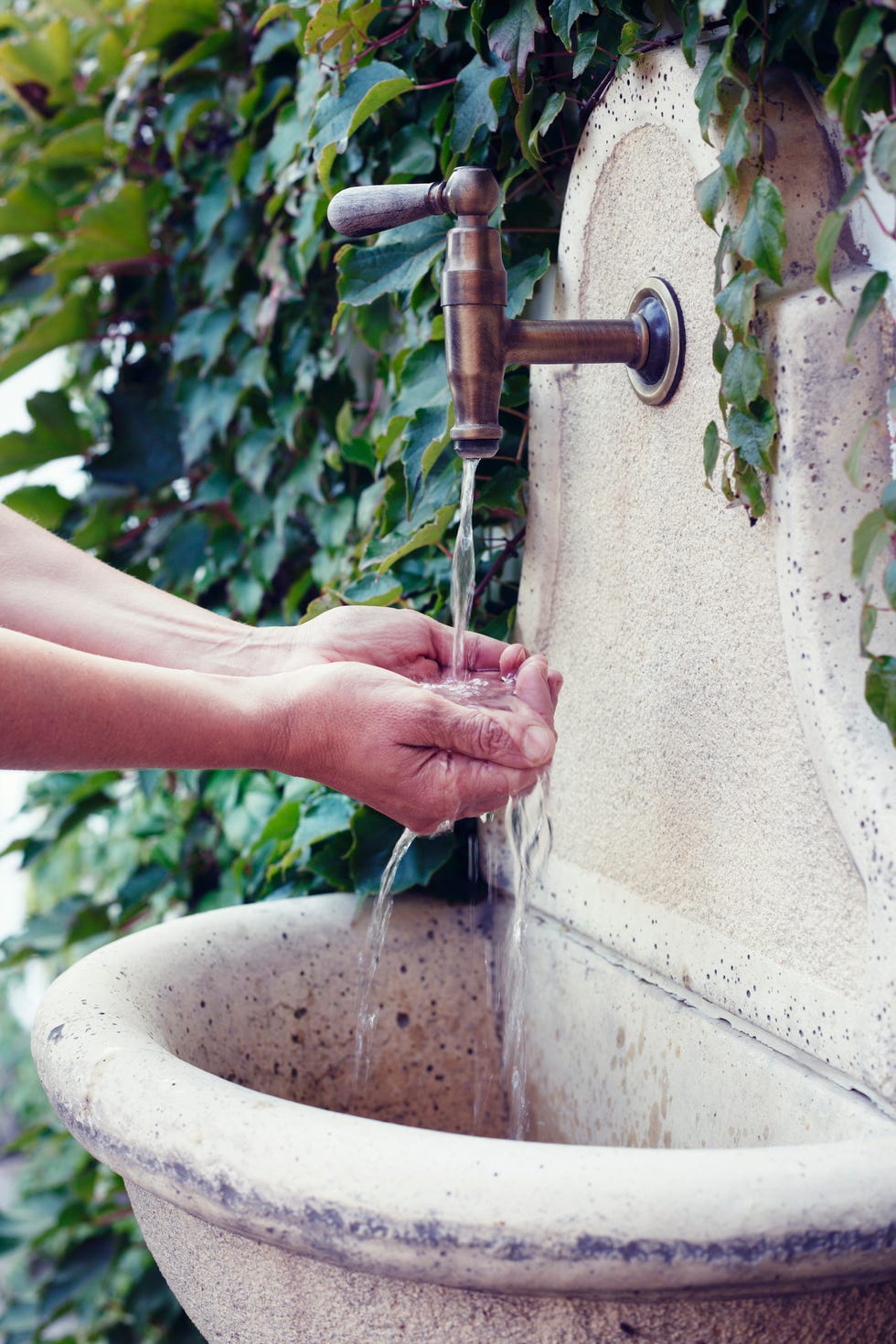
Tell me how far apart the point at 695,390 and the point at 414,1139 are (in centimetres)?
55

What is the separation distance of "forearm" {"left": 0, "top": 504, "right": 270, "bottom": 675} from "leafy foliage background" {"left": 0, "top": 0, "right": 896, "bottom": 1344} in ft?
0.46

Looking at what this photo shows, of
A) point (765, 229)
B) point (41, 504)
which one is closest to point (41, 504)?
point (41, 504)

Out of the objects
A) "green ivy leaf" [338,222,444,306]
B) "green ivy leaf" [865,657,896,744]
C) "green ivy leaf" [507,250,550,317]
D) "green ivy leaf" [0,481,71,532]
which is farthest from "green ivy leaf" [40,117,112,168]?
"green ivy leaf" [865,657,896,744]

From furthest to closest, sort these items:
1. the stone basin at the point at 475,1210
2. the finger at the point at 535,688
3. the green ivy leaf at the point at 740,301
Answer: the finger at the point at 535,688, the green ivy leaf at the point at 740,301, the stone basin at the point at 475,1210

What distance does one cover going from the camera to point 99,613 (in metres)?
1.05

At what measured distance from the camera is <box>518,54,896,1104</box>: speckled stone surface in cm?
70

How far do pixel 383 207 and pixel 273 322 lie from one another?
2.47 ft

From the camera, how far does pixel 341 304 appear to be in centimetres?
113

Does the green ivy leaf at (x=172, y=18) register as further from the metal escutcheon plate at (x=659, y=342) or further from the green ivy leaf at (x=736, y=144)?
the green ivy leaf at (x=736, y=144)

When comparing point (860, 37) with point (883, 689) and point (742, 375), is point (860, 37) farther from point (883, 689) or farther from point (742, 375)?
point (883, 689)

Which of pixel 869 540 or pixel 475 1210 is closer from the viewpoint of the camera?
pixel 475 1210

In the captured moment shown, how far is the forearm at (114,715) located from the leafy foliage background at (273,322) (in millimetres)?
348

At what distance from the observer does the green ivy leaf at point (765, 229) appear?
680 millimetres

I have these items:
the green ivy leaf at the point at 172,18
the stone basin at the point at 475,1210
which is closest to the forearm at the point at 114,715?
the stone basin at the point at 475,1210
